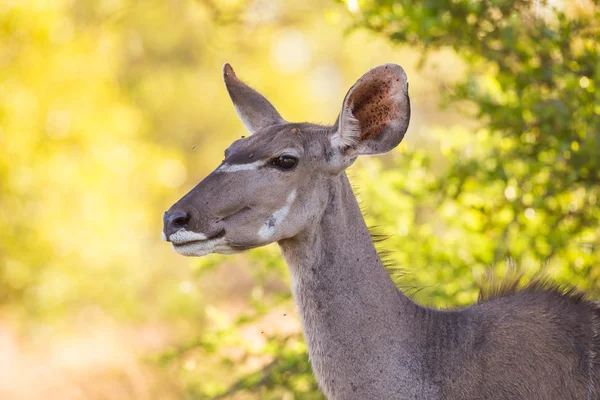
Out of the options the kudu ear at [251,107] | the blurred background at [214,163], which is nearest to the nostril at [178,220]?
the kudu ear at [251,107]

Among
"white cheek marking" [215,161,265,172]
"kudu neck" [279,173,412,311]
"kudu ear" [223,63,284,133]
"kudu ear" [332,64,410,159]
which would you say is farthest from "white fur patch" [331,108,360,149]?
"kudu ear" [223,63,284,133]

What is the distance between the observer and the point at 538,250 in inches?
262

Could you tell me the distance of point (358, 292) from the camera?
4379 millimetres

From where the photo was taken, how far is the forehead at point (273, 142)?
4.36 m

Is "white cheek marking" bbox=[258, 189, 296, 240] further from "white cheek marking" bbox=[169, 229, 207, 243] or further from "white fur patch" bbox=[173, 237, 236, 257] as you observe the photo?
"white cheek marking" bbox=[169, 229, 207, 243]

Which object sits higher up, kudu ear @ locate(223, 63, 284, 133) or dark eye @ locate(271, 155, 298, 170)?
dark eye @ locate(271, 155, 298, 170)

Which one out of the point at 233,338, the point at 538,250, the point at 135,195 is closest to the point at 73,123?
the point at 135,195

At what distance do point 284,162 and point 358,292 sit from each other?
74 cm

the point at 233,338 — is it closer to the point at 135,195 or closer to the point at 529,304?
the point at 529,304

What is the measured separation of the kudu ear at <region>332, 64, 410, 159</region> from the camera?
14.3ft

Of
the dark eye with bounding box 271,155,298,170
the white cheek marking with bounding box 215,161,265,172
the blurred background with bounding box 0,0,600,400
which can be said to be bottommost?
the blurred background with bounding box 0,0,600,400

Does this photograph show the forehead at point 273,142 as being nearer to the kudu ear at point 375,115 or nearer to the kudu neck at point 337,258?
the kudu ear at point 375,115

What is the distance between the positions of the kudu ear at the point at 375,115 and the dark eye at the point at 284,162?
Result: 0.27 meters

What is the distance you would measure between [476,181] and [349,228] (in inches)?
98.0
